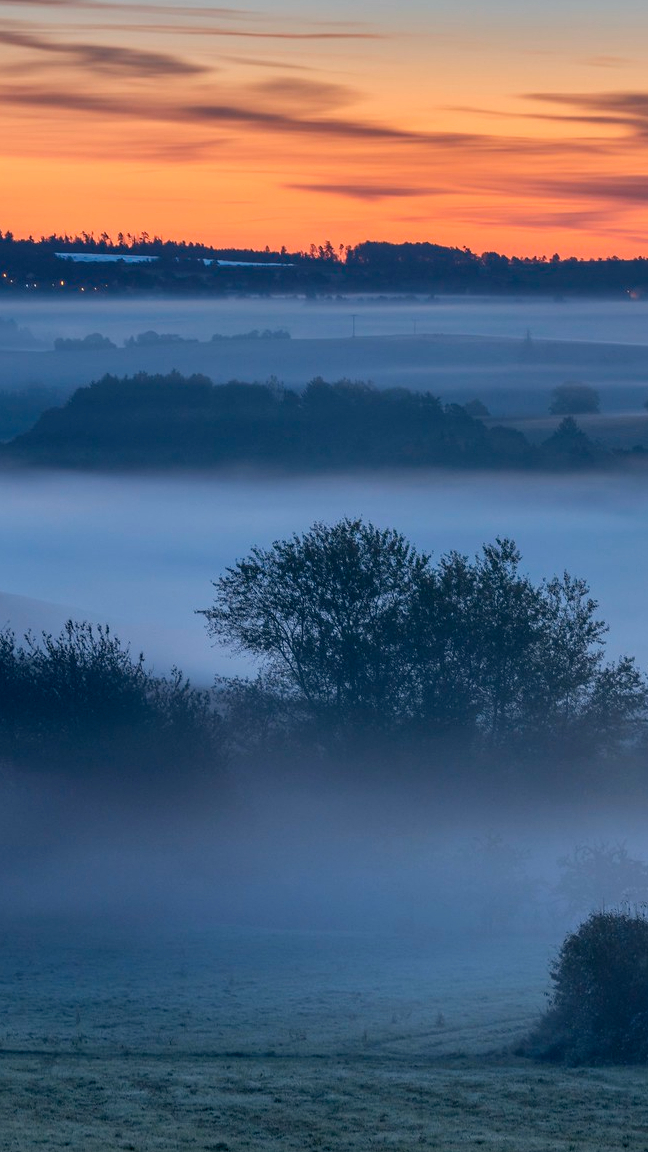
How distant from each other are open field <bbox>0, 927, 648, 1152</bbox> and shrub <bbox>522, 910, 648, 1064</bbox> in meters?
1.04

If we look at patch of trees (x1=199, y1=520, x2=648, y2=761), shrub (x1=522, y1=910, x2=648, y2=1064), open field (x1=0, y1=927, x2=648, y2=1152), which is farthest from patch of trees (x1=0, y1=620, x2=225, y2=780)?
shrub (x1=522, y1=910, x2=648, y2=1064)

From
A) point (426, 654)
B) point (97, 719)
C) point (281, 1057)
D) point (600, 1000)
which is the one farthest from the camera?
point (426, 654)

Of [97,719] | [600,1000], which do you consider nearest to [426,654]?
[97,719]

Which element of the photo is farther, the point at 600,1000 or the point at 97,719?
the point at 97,719

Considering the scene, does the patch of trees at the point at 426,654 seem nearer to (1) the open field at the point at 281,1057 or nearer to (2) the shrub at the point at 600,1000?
(1) the open field at the point at 281,1057

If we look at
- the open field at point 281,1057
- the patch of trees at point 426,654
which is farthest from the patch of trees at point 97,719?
the open field at point 281,1057

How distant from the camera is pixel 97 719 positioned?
50.6 metres

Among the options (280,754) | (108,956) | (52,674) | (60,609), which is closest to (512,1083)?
(108,956)

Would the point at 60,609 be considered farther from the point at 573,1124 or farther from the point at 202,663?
the point at 573,1124

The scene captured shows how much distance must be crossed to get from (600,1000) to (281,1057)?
6072 mm

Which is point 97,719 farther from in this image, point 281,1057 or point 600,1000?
point 600,1000

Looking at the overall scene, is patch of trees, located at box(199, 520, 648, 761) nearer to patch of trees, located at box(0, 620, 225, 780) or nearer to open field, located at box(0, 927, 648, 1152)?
patch of trees, located at box(0, 620, 225, 780)

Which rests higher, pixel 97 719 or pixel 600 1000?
pixel 97 719

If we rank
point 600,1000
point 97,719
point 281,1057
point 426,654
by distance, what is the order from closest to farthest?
point 281,1057 < point 600,1000 < point 97,719 < point 426,654
